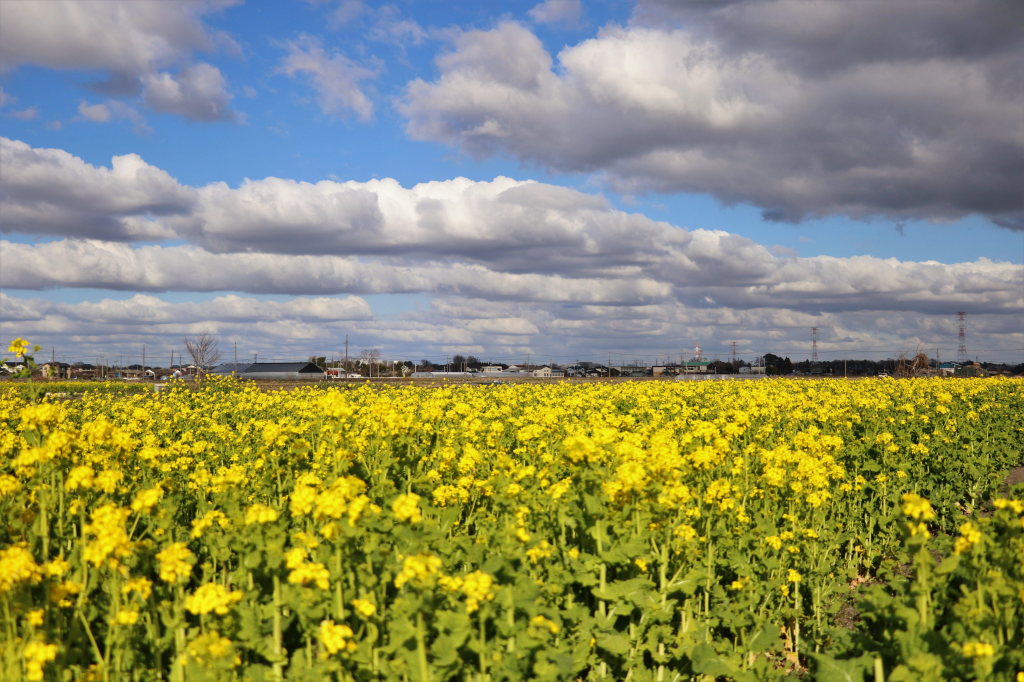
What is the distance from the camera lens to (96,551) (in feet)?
12.9

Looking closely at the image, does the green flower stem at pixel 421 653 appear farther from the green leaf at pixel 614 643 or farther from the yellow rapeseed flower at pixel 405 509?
the green leaf at pixel 614 643

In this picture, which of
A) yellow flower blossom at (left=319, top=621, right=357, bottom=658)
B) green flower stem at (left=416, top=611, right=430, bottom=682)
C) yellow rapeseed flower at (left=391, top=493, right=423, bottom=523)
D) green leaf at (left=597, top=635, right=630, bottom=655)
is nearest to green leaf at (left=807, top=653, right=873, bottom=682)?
green leaf at (left=597, top=635, right=630, bottom=655)

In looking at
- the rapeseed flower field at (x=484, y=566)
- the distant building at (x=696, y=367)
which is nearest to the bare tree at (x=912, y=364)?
the distant building at (x=696, y=367)

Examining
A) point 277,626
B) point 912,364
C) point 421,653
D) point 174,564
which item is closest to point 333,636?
point 421,653

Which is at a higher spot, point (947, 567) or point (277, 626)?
point (947, 567)

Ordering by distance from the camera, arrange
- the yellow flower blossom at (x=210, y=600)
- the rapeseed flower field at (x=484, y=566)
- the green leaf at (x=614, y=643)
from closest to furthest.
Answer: the yellow flower blossom at (x=210, y=600) → the rapeseed flower field at (x=484, y=566) → the green leaf at (x=614, y=643)

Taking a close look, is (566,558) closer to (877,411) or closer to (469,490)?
(469,490)

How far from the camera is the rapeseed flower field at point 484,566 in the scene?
3975mm

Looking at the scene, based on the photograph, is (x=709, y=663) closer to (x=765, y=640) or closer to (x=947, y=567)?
(x=765, y=640)

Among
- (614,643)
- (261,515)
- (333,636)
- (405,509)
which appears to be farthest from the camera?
(614,643)

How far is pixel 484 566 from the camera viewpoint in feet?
14.2

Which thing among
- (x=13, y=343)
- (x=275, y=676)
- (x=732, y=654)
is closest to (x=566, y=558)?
(x=732, y=654)

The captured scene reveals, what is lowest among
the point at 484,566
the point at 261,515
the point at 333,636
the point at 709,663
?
the point at 709,663

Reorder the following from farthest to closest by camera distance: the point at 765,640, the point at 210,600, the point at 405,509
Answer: the point at 765,640, the point at 405,509, the point at 210,600
